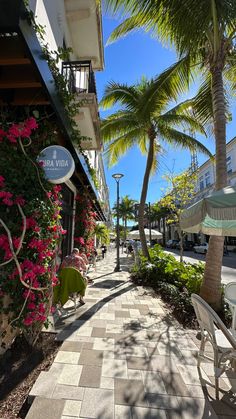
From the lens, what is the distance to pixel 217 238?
5.21m

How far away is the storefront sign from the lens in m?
3.54

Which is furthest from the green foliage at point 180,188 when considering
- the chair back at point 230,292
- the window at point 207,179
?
the window at point 207,179

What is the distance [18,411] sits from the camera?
2332 mm

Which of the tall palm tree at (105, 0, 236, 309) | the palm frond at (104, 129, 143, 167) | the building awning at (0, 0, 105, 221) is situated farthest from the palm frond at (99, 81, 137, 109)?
the building awning at (0, 0, 105, 221)

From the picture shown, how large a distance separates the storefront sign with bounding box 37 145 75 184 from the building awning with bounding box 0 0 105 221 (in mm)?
581

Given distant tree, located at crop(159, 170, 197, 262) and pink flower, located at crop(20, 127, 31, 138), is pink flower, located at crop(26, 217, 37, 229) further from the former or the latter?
distant tree, located at crop(159, 170, 197, 262)

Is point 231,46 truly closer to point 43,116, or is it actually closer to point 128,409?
point 43,116

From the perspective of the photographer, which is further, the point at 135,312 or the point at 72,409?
the point at 135,312

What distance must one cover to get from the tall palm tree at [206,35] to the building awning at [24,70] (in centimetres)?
278

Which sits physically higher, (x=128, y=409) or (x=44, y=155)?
(x=44, y=155)

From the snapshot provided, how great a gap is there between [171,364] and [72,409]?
5.01ft

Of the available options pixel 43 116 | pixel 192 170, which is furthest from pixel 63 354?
pixel 192 170

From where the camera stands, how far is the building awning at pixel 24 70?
2.19 meters

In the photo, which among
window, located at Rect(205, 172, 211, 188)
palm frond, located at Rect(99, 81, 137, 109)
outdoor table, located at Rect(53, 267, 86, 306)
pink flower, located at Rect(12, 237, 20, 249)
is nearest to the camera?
pink flower, located at Rect(12, 237, 20, 249)
